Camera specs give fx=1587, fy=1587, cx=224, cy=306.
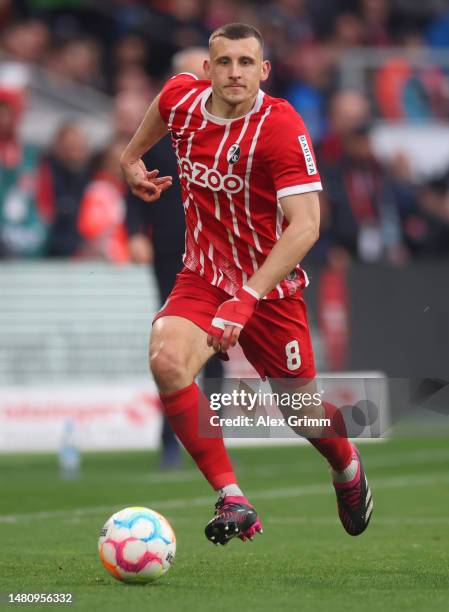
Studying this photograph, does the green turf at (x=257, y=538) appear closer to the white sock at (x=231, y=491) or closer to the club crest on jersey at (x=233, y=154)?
the white sock at (x=231, y=491)

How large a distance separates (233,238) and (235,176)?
287 mm

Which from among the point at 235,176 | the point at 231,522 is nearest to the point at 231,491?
the point at 231,522

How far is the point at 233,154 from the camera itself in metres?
6.63

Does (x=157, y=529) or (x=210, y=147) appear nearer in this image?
(x=157, y=529)

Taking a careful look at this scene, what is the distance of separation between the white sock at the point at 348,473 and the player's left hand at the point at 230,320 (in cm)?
127

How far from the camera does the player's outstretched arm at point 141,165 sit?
709 cm

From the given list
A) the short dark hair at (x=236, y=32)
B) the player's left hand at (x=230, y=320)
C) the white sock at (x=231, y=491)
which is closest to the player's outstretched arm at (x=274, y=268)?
the player's left hand at (x=230, y=320)

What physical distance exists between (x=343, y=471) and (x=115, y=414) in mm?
5850

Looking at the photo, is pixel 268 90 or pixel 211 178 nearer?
pixel 211 178

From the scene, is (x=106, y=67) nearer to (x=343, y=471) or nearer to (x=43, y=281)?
(x=43, y=281)

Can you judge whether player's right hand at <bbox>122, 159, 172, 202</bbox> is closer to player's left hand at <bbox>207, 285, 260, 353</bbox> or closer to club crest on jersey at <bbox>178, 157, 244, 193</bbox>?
club crest on jersey at <bbox>178, 157, 244, 193</bbox>

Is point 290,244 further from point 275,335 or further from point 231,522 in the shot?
point 231,522

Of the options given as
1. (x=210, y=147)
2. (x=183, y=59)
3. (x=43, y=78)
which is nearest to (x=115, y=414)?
(x=183, y=59)

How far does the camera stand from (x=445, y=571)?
658 cm
